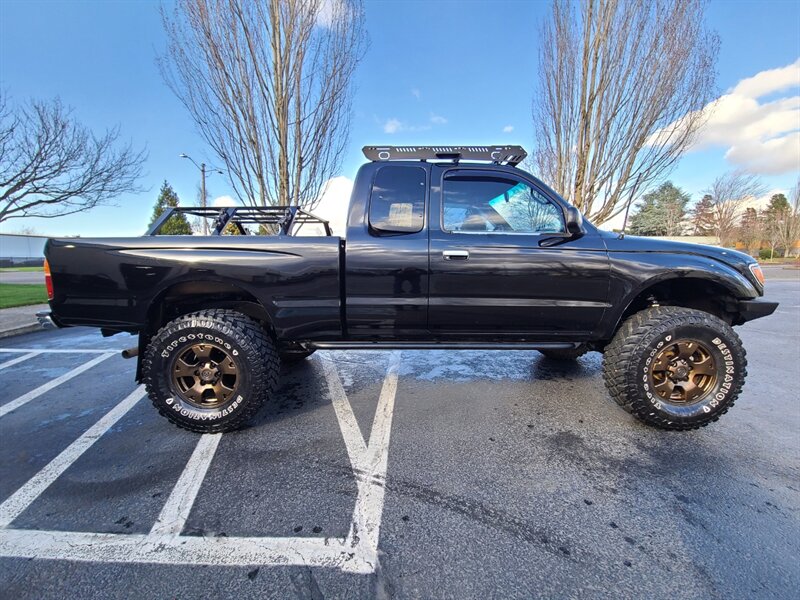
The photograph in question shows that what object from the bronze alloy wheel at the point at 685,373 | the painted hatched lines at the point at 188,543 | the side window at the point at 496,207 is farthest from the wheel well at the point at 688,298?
the painted hatched lines at the point at 188,543

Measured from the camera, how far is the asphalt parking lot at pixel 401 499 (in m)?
1.57

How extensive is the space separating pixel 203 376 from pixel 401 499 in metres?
1.79

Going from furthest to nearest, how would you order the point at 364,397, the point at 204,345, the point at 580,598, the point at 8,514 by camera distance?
the point at 364,397, the point at 204,345, the point at 8,514, the point at 580,598

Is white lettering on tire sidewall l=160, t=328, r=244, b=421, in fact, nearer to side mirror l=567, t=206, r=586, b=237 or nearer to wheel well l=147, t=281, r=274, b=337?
wheel well l=147, t=281, r=274, b=337

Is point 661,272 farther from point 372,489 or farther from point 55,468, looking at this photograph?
point 55,468

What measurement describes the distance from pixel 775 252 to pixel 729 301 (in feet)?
191

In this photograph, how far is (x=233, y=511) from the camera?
196 cm

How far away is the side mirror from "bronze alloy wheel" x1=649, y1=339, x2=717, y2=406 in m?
1.18

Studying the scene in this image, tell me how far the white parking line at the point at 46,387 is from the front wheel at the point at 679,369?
5369 mm

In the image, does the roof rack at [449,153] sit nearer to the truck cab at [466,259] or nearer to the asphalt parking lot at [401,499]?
the truck cab at [466,259]

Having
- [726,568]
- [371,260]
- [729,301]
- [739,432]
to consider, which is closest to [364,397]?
[371,260]

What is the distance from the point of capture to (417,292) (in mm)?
2818

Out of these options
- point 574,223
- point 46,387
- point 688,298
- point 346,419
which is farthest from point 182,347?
point 688,298

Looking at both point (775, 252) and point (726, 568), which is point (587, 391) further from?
point (775, 252)
